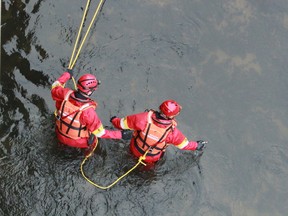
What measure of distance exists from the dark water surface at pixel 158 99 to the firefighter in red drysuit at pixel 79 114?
1.87ft

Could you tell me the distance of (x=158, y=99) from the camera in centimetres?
856

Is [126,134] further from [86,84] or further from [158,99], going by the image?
[158,99]

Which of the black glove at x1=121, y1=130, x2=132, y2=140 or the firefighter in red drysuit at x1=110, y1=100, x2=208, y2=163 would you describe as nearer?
the firefighter in red drysuit at x1=110, y1=100, x2=208, y2=163

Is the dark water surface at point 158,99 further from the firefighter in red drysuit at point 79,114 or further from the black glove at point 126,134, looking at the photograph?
the black glove at point 126,134

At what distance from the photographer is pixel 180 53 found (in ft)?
29.6

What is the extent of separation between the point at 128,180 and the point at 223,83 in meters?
2.92

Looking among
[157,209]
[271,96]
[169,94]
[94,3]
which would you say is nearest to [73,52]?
[94,3]

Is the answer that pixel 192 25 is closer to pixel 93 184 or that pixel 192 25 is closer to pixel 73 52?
pixel 73 52

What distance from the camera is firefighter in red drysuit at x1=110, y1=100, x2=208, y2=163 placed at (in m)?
6.30

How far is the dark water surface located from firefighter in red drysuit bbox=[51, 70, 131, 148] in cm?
57

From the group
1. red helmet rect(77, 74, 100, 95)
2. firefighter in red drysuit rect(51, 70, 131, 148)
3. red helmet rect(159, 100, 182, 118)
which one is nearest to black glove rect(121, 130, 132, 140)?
firefighter in red drysuit rect(51, 70, 131, 148)

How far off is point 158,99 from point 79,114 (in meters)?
2.55

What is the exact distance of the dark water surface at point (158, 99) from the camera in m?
7.04

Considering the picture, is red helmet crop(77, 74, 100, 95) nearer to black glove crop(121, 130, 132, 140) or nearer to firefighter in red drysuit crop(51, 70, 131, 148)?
firefighter in red drysuit crop(51, 70, 131, 148)
